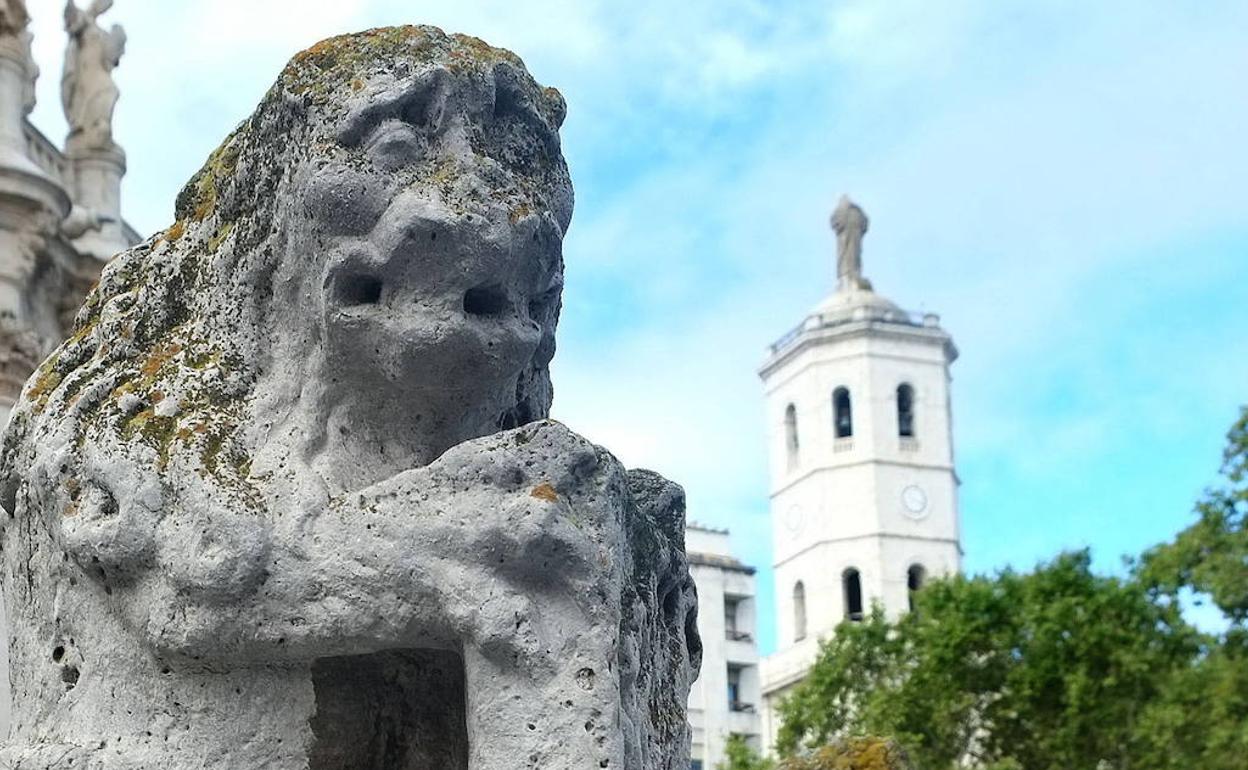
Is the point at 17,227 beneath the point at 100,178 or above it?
beneath

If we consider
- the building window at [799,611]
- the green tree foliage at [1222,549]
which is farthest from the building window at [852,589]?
the green tree foliage at [1222,549]

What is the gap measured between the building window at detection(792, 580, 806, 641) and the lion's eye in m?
74.3

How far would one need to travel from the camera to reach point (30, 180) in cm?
2214

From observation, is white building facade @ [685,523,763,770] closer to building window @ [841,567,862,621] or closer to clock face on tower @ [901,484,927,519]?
building window @ [841,567,862,621]

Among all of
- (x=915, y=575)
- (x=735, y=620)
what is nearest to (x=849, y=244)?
(x=915, y=575)

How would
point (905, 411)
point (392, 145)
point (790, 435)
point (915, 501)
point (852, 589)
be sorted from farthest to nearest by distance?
point (790, 435) < point (905, 411) < point (915, 501) < point (852, 589) < point (392, 145)

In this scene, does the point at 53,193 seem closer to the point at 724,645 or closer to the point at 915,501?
the point at 724,645

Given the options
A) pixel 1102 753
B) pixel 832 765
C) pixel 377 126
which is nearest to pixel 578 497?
pixel 377 126

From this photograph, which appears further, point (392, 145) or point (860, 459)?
point (860, 459)

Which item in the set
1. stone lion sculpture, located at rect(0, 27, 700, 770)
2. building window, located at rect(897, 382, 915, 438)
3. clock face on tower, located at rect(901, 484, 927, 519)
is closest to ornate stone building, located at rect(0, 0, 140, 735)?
stone lion sculpture, located at rect(0, 27, 700, 770)

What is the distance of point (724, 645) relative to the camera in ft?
220

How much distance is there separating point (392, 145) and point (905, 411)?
77.4 metres

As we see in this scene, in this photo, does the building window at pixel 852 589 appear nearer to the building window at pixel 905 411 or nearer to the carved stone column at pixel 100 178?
the building window at pixel 905 411

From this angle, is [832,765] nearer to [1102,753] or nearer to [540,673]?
[540,673]
